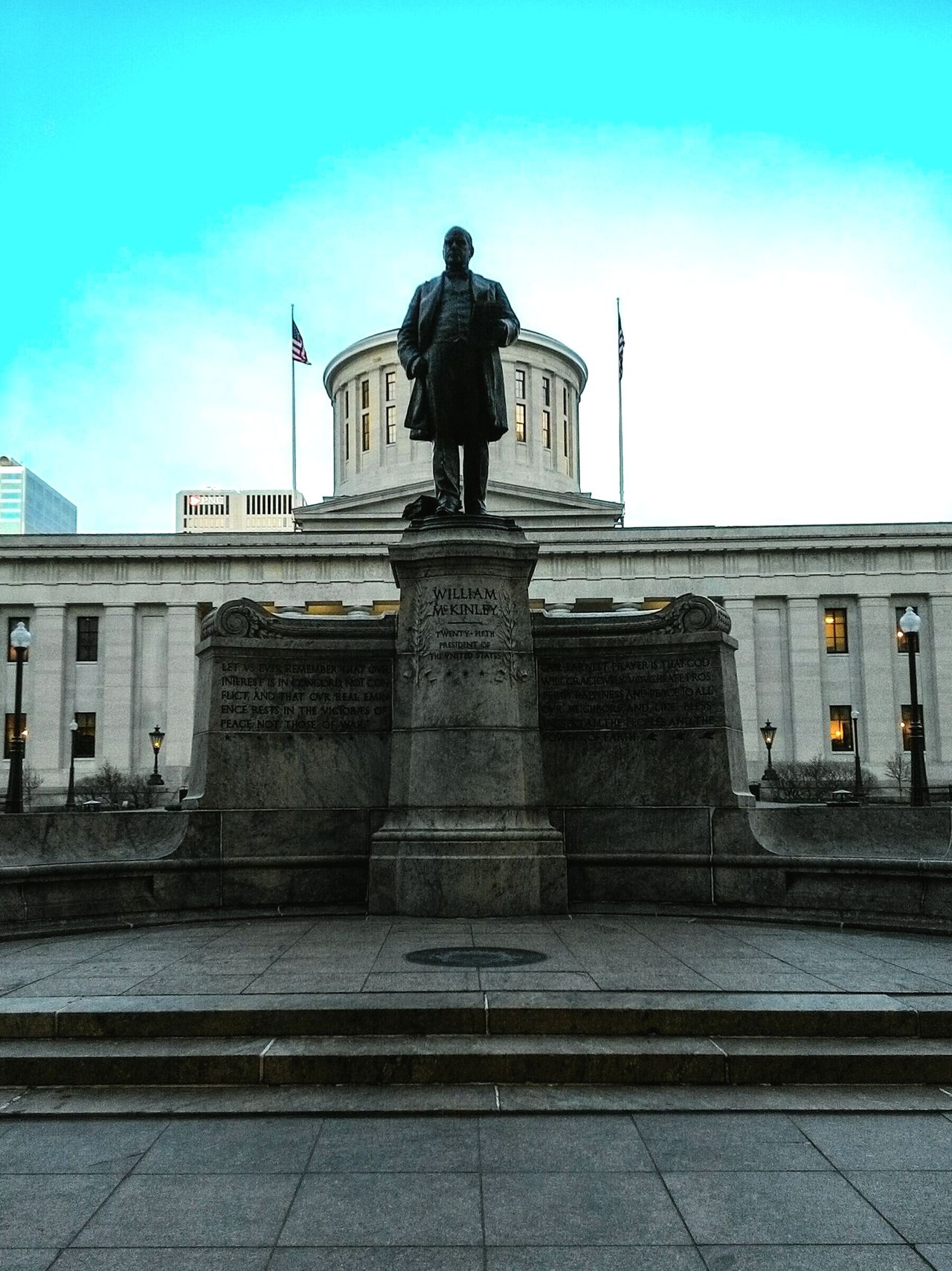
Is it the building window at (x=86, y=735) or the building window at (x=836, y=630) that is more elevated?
the building window at (x=836, y=630)

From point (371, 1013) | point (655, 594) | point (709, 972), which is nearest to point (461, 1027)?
point (371, 1013)

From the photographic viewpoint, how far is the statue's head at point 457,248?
1109 centimetres

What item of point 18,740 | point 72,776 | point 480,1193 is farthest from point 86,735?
point 480,1193

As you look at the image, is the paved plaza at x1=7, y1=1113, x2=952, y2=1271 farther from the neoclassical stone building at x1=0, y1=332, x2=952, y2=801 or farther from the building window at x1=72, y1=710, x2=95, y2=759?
the building window at x1=72, y1=710, x2=95, y2=759

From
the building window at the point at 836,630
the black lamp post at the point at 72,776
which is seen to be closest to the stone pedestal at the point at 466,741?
the black lamp post at the point at 72,776

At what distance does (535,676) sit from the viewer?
10797mm

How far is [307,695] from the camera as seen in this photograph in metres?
11.0

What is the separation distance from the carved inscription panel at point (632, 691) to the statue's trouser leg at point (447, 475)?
1756 millimetres

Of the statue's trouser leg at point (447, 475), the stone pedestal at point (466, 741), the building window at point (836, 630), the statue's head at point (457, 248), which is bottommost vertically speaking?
the stone pedestal at point (466, 741)

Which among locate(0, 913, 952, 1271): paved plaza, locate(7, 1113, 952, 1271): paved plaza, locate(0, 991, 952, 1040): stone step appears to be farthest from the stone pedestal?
locate(7, 1113, 952, 1271): paved plaza

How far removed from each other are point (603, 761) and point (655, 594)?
52816 millimetres

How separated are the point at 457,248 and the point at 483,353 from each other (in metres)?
1.01

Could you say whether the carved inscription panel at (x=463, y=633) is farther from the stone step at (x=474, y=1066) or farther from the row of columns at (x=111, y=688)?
the row of columns at (x=111, y=688)

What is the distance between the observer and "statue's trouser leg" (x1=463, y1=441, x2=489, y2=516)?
11430mm
